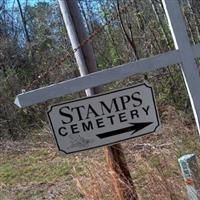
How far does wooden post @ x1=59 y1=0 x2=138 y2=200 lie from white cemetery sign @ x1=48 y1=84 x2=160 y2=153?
2.51 ft

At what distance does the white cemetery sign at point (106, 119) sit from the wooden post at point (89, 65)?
2.51ft

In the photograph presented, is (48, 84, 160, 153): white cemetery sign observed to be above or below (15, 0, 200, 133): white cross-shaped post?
below

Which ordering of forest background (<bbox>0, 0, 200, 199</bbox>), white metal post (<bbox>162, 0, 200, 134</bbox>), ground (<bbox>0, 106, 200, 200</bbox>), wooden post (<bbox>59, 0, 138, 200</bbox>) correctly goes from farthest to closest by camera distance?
forest background (<bbox>0, 0, 200, 199</bbox>) → ground (<bbox>0, 106, 200, 200</bbox>) → wooden post (<bbox>59, 0, 138, 200</bbox>) → white metal post (<bbox>162, 0, 200, 134</bbox>)

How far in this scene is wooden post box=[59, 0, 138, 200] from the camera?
3373mm

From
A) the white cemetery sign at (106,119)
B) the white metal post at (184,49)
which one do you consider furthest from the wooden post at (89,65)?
the white metal post at (184,49)

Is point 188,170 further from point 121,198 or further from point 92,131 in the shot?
point 92,131

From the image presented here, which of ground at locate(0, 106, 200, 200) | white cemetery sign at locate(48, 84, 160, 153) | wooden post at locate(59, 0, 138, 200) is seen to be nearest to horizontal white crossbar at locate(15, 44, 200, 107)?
white cemetery sign at locate(48, 84, 160, 153)

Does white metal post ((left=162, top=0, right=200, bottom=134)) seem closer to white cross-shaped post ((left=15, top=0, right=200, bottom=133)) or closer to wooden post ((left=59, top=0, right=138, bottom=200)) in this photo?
white cross-shaped post ((left=15, top=0, right=200, bottom=133))

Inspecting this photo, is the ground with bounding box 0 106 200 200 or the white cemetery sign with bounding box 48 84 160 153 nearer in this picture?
the white cemetery sign with bounding box 48 84 160 153

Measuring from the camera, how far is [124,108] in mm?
2742

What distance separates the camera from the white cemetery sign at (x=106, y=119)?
274 cm

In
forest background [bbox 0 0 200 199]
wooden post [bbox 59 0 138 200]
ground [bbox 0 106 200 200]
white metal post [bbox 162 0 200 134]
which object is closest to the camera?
white metal post [bbox 162 0 200 134]

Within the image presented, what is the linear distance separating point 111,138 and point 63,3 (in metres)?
1.08

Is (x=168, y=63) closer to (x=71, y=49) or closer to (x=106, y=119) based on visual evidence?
(x=106, y=119)
